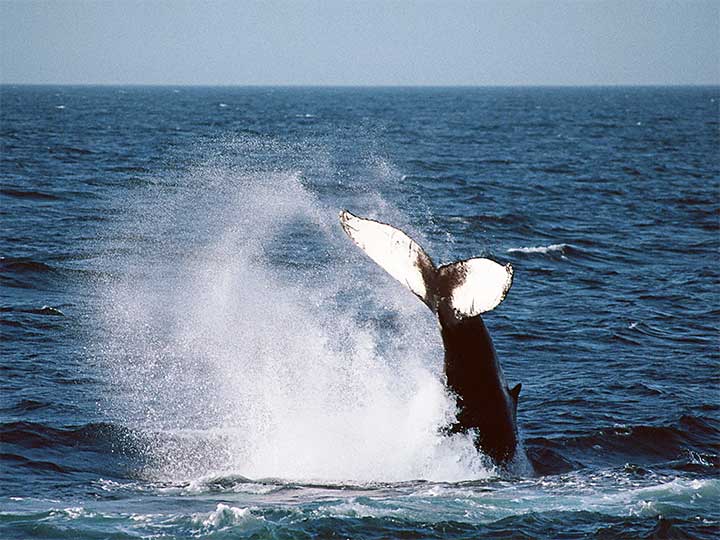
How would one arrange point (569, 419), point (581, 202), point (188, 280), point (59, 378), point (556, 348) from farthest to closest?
point (581, 202)
point (188, 280)
point (556, 348)
point (59, 378)
point (569, 419)

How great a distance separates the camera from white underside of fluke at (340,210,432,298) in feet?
29.2

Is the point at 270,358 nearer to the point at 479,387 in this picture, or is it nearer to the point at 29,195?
the point at 479,387

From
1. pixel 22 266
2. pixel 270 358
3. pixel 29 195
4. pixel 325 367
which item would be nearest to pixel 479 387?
pixel 325 367

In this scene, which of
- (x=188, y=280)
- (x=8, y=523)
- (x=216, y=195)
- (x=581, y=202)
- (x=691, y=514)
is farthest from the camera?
(x=581, y=202)

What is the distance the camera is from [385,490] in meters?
9.74

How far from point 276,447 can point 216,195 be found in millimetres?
20844

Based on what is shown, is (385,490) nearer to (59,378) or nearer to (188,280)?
(59,378)

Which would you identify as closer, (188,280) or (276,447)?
(276,447)

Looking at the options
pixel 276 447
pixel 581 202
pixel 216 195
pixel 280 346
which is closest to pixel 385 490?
pixel 276 447

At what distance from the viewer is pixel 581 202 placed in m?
35.3

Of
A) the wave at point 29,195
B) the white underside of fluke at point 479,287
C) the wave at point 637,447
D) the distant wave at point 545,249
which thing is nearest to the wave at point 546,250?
the distant wave at point 545,249

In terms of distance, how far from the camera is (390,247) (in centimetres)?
892

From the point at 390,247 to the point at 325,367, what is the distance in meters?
5.00

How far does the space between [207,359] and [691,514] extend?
7364mm
